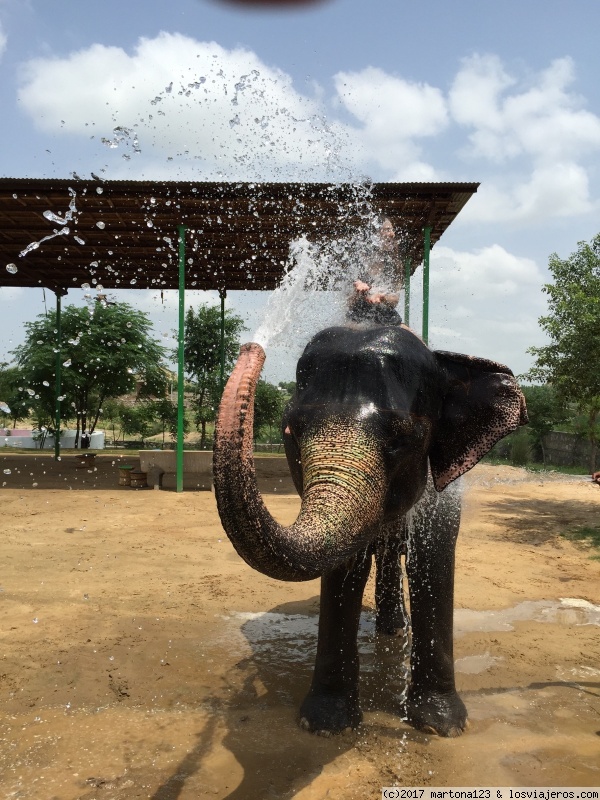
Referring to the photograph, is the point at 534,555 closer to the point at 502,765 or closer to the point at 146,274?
the point at 502,765

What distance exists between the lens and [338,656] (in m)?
4.08

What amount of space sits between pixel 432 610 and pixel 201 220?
1025cm

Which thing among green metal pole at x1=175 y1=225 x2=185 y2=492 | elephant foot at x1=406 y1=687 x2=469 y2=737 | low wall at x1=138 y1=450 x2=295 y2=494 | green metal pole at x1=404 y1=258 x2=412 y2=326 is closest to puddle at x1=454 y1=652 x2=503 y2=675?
elephant foot at x1=406 y1=687 x2=469 y2=737

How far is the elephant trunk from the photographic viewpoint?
2.21m

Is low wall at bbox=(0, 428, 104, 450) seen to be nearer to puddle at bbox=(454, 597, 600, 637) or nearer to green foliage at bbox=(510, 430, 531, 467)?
green foliage at bbox=(510, 430, 531, 467)

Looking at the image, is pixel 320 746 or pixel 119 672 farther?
pixel 119 672

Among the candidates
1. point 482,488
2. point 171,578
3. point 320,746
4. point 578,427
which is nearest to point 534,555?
point 171,578

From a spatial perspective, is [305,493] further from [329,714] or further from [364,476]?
[329,714]

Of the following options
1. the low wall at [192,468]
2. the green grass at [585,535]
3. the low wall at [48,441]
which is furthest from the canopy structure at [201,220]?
the low wall at [48,441]

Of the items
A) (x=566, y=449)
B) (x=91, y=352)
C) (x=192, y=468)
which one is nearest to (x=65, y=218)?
(x=192, y=468)

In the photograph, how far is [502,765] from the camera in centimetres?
369

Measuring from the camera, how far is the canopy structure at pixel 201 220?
11461 mm

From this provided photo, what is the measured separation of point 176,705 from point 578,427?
2375 centimetres

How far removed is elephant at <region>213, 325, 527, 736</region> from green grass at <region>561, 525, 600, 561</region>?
251 inches
